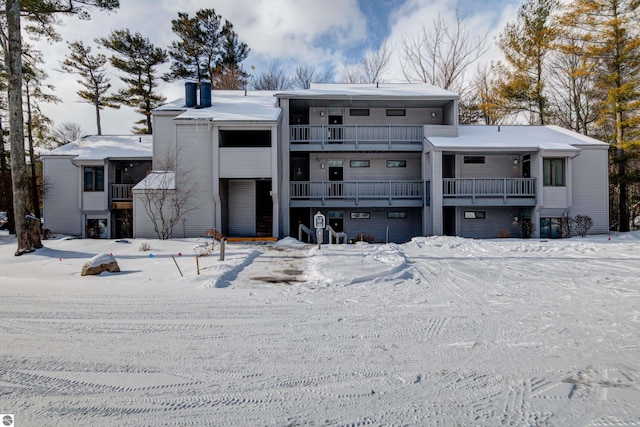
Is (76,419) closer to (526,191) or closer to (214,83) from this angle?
(526,191)

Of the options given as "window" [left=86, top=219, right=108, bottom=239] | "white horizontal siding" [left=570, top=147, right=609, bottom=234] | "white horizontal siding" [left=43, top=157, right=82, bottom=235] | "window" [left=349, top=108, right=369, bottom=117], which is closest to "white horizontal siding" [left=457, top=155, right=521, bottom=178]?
"white horizontal siding" [left=570, top=147, right=609, bottom=234]

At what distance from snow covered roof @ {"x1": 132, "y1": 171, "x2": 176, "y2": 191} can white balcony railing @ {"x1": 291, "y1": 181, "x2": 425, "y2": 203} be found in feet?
19.9

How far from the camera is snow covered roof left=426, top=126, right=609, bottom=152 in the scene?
57.4 ft

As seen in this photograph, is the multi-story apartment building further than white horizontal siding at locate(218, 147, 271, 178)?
Yes

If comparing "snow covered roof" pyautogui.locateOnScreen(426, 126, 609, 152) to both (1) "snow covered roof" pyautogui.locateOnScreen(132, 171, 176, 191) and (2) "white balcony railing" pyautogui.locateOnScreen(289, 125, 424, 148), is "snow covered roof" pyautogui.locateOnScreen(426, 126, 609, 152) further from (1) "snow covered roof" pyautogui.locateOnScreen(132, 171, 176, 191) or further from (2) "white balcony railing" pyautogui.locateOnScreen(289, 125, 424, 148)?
(1) "snow covered roof" pyautogui.locateOnScreen(132, 171, 176, 191)

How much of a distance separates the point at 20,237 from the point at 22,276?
461cm

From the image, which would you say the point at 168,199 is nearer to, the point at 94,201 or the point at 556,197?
the point at 94,201

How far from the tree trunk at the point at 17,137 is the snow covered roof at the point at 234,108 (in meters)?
6.09

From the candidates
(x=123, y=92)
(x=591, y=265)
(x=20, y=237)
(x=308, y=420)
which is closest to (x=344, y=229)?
(x=591, y=265)

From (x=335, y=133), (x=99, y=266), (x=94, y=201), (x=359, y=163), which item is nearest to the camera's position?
(x=99, y=266)

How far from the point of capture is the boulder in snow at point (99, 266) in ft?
27.3

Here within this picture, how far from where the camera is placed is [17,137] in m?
12.1

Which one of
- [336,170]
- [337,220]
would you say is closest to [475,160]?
[336,170]

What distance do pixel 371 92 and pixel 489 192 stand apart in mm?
8432
